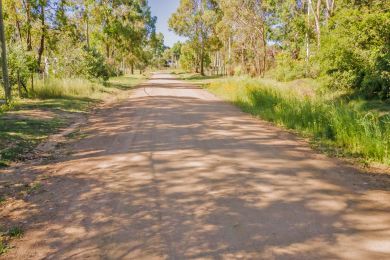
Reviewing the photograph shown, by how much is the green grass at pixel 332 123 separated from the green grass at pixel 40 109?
645 centimetres

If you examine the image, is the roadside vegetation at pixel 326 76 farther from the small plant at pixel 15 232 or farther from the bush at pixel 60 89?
the bush at pixel 60 89

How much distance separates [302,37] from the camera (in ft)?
115

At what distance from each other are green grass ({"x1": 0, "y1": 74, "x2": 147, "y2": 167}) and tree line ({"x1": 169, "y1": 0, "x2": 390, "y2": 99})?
1138 centimetres

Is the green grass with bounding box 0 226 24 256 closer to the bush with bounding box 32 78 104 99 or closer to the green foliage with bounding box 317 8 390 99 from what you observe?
the bush with bounding box 32 78 104 99

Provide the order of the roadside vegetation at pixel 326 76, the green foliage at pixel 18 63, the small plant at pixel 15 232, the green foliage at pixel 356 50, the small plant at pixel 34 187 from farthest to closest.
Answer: the green foliage at pixel 18 63
the green foliage at pixel 356 50
the roadside vegetation at pixel 326 76
the small plant at pixel 34 187
the small plant at pixel 15 232

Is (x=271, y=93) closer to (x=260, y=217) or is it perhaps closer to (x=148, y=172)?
(x=148, y=172)

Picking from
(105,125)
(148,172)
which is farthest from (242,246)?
(105,125)

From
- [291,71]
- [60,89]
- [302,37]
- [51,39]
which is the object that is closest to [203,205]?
[60,89]

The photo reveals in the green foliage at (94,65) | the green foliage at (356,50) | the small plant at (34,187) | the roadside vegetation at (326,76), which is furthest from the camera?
the green foliage at (94,65)

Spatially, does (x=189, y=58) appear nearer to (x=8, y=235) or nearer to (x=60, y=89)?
(x=60, y=89)

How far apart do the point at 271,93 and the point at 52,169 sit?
9.92 meters

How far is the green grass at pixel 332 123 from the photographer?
752 cm

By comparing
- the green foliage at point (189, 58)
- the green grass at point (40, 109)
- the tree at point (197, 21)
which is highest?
the tree at point (197, 21)

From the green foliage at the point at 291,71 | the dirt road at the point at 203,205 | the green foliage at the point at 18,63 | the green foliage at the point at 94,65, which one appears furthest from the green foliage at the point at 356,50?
the green foliage at the point at 94,65
